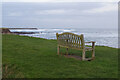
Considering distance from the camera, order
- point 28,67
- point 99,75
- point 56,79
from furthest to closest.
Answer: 1. point 28,67
2. point 99,75
3. point 56,79

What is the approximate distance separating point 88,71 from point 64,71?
687 mm

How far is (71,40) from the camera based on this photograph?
19.7ft

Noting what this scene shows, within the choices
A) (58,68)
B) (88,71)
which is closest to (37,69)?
(58,68)

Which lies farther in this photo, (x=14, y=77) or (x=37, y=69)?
(x=37, y=69)

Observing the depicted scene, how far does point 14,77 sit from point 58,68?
140 centimetres

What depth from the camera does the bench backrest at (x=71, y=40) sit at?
18.2 feet

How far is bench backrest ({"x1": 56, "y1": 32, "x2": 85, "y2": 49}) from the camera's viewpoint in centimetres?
555

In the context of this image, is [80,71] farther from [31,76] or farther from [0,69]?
[0,69]

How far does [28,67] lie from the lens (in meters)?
4.68

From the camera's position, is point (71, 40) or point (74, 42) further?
point (71, 40)

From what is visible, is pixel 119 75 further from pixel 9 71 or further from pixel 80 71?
pixel 9 71

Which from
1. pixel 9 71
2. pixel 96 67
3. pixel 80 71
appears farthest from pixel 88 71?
pixel 9 71

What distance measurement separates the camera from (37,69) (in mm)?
4508

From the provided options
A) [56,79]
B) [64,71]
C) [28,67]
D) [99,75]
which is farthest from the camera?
[28,67]
